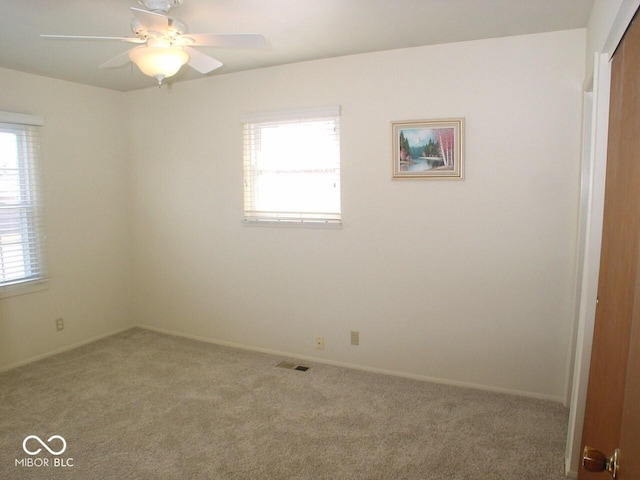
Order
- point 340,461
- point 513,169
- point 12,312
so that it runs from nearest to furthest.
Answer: point 340,461, point 513,169, point 12,312

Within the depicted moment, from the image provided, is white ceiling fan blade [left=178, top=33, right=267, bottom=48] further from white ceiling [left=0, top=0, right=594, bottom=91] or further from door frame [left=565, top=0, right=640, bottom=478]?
door frame [left=565, top=0, right=640, bottom=478]

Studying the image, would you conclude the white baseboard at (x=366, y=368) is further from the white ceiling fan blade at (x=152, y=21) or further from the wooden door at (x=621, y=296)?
the white ceiling fan blade at (x=152, y=21)

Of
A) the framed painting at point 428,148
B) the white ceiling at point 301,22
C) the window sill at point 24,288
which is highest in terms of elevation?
the white ceiling at point 301,22

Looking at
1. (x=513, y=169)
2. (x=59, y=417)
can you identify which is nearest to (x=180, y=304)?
(x=59, y=417)

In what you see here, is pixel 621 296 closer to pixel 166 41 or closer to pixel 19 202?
pixel 166 41

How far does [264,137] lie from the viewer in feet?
12.1

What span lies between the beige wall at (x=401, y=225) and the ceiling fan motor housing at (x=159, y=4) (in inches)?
55.5

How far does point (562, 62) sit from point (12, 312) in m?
4.44

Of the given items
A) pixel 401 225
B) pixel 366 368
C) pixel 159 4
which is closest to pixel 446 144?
pixel 401 225

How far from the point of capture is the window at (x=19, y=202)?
3.52 m

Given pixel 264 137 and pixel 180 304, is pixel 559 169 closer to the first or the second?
pixel 264 137

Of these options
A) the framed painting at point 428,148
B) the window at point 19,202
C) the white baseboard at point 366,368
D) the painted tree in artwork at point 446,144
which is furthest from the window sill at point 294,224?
the window at point 19,202

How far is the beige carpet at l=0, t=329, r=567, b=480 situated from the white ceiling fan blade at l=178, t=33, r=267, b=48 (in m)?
2.13

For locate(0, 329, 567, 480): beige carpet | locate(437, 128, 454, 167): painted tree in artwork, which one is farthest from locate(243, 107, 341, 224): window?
locate(0, 329, 567, 480): beige carpet
